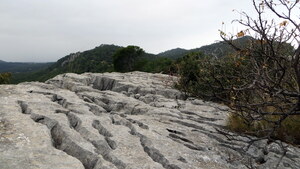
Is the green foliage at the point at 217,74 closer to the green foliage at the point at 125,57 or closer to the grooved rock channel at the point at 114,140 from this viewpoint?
the grooved rock channel at the point at 114,140

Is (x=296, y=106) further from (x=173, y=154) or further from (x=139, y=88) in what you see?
(x=139, y=88)

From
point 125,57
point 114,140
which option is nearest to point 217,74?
point 114,140

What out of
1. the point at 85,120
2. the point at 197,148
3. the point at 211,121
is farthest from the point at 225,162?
the point at 85,120

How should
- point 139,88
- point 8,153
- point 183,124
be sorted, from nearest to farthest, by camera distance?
point 8,153
point 183,124
point 139,88

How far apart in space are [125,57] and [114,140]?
53950 millimetres

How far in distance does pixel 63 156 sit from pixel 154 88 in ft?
39.8

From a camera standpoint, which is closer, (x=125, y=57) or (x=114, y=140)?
(x=114, y=140)

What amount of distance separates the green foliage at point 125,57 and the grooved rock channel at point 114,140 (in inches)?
1888

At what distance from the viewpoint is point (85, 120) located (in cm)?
904

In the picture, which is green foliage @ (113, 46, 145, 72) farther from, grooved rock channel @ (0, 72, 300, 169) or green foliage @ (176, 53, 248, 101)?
grooved rock channel @ (0, 72, 300, 169)

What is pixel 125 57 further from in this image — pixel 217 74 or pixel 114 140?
pixel 114 140

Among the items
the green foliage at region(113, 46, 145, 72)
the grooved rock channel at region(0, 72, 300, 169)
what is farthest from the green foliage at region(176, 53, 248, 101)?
the green foliage at region(113, 46, 145, 72)

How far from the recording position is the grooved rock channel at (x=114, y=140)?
6293mm

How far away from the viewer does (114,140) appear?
7699 mm
